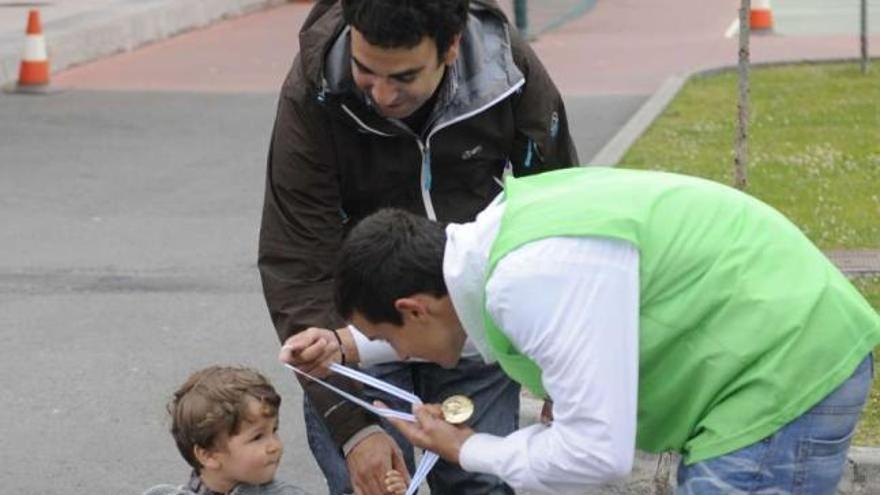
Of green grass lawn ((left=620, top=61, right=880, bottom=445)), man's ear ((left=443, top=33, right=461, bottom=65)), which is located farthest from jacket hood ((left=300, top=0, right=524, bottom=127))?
green grass lawn ((left=620, top=61, right=880, bottom=445))

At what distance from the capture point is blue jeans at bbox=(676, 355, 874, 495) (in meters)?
3.25

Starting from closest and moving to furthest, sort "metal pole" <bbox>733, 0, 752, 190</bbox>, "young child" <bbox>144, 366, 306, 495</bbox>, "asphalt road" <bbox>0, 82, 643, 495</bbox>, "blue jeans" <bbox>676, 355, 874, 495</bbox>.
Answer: "blue jeans" <bbox>676, 355, 874, 495</bbox> → "young child" <bbox>144, 366, 306, 495</bbox> → "asphalt road" <bbox>0, 82, 643, 495</bbox> → "metal pole" <bbox>733, 0, 752, 190</bbox>

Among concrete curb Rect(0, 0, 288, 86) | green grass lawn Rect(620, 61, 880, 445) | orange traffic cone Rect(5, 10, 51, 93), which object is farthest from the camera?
concrete curb Rect(0, 0, 288, 86)

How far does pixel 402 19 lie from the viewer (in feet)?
11.5

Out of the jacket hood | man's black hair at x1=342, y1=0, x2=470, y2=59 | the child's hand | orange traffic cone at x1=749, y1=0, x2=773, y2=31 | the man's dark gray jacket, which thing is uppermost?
man's black hair at x1=342, y1=0, x2=470, y2=59

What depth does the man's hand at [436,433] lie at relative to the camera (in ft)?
11.1

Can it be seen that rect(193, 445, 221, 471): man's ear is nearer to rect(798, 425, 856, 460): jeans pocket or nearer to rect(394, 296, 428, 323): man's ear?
rect(394, 296, 428, 323): man's ear

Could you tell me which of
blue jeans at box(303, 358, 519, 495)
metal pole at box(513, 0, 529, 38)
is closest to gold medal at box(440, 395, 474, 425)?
blue jeans at box(303, 358, 519, 495)

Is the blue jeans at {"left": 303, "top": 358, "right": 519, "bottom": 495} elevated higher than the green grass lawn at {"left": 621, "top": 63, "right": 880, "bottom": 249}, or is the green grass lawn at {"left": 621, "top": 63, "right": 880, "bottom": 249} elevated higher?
the blue jeans at {"left": 303, "top": 358, "right": 519, "bottom": 495}

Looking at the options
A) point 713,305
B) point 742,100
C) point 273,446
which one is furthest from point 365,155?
point 742,100

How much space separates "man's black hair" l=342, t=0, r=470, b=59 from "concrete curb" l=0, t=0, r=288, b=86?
495 inches

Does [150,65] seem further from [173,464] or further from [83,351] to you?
[173,464]

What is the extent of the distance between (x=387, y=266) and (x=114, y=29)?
1526 centimetres

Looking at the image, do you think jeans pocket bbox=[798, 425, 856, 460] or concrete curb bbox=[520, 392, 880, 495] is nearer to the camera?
jeans pocket bbox=[798, 425, 856, 460]
